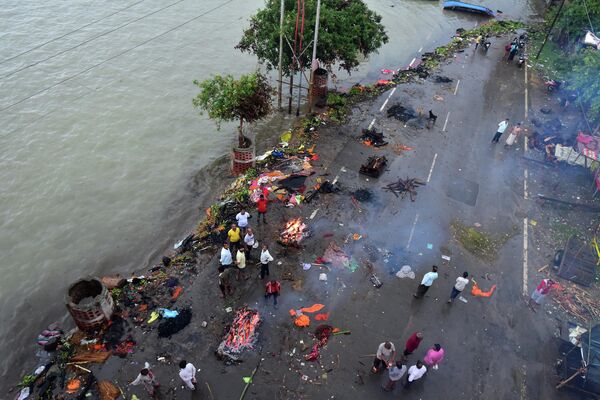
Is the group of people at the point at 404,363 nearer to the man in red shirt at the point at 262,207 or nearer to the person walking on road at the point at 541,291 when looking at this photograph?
the person walking on road at the point at 541,291

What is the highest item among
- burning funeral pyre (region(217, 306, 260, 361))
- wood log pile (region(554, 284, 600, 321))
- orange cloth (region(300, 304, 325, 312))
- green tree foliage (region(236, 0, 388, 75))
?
green tree foliage (region(236, 0, 388, 75))

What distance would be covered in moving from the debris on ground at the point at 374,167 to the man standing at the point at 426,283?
6759 millimetres

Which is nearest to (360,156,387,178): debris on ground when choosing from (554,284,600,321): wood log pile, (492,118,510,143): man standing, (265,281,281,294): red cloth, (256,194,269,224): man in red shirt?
(256,194,269,224): man in red shirt

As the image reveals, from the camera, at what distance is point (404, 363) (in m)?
12.1

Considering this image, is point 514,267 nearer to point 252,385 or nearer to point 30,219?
point 252,385

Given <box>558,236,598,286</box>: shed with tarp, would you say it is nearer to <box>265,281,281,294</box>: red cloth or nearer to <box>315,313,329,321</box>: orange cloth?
<box>315,313,329,321</box>: orange cloth

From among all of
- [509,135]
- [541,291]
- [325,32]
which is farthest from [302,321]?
[509,135]

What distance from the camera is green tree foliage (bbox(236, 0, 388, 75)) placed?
21.8 meters

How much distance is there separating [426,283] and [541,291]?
4.14 meters

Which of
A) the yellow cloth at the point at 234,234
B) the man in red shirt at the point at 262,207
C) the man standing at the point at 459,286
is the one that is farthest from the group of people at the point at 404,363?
the man in red shirt at the point at 262,207

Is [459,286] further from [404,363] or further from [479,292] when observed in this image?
[404,363]

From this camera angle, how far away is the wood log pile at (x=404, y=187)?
18.3 m

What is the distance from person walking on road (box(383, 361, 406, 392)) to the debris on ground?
10.0m

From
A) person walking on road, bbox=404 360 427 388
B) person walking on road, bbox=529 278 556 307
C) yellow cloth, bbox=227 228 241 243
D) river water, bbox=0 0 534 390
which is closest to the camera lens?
person walking on road, bbox=404 360 427 388
